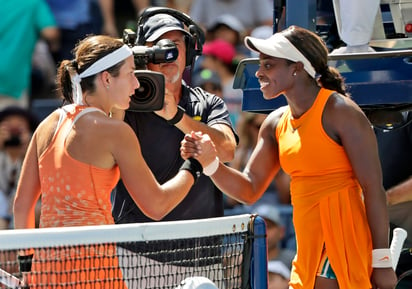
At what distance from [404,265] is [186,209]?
4.27ft

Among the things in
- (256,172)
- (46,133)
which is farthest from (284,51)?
(46,133)

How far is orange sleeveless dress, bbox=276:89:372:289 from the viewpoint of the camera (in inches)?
188

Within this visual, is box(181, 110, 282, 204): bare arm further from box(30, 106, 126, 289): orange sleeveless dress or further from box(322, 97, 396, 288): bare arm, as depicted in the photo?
box(30, 106, 126, 289): orange sleeveless dress

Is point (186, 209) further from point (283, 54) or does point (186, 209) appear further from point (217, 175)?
Answer: point (283, 54)

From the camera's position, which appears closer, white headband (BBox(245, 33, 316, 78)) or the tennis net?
the tennis net

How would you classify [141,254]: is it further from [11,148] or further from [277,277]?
[11,148]

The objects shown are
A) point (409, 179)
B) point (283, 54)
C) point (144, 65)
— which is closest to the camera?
point (283, 54)

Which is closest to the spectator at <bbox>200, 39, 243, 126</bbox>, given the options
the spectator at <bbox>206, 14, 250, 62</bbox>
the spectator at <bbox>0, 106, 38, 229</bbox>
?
the spectator at <bbox>206, 14, 250, 62</bbox>

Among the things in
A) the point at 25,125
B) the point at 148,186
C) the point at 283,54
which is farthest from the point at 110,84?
the point at 25,125

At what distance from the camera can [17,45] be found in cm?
1008

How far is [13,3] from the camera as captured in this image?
397 inches

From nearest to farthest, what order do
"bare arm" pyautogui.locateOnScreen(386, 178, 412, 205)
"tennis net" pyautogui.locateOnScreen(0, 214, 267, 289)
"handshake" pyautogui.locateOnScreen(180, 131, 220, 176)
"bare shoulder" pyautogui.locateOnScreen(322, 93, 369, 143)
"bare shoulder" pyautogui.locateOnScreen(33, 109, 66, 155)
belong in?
"tennis net" pyautogui.locateOnScreen(0, 214, 267, 289), "bare shoulder" pyautogui.locateOnScreen(33, 109, 66, 155), "bare shoulder" pyautogui.locateOnScreen(322, 93, 369, 143), "handshake" pyautogui.locateOnScreen(180, 131, 220, 176), "bare arm" pyautogui.locateOnScreen(386, 178, 412, 205)

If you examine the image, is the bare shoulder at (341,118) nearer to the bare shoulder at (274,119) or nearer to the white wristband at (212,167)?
the bare shoulder at (274,119)

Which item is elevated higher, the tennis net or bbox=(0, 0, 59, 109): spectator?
bbox=(0, 0, 59, 109): spectator
